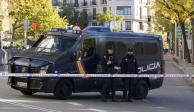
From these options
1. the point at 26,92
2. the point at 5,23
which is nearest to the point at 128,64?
the point at 26,92

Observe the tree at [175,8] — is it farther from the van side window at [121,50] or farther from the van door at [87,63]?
the van door at [87,63]

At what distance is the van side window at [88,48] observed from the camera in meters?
18.1

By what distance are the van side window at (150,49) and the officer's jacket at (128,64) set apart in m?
1.45

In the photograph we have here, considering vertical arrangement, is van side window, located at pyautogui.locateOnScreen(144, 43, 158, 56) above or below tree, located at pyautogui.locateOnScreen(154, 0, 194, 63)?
below

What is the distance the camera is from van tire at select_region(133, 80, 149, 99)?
1922 centimetres

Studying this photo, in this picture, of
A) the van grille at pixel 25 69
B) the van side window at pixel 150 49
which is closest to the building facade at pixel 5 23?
the van side window at pixel 150 49

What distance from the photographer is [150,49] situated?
64.7ft

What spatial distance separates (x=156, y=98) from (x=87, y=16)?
94.5 metres

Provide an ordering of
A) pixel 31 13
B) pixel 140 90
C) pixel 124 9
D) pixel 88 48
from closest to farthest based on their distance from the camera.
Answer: pixel 88 48 < pixel 140 90 < pixel 31 13 < pixel 124 9

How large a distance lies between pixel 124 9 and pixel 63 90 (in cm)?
9268

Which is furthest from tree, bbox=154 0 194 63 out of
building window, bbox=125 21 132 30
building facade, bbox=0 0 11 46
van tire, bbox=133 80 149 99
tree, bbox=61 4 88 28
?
building window, bbox=125 21 132 30

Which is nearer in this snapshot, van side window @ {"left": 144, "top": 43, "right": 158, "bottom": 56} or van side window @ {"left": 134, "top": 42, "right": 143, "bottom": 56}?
van side window @ {"left": 134, "top": 42, "right": 143, "bottom": 56}

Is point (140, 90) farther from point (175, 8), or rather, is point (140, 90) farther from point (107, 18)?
point (107, 18)

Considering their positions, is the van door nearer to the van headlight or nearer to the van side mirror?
the van side mirror
